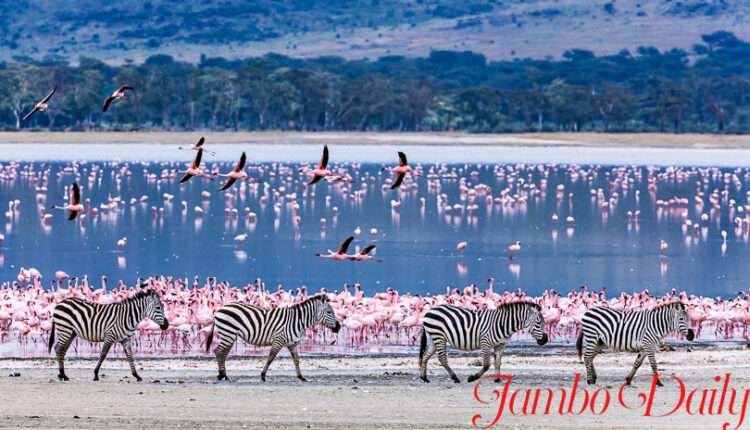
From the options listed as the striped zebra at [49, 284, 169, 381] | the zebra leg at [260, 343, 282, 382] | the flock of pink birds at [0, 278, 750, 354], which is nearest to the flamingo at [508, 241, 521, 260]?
the flock of pink birds at [0, 278, 750, 354]


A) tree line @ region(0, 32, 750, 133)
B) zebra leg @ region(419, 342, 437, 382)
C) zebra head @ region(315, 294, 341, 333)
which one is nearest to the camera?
zebra leg @ region(419, 342, 437, 382)

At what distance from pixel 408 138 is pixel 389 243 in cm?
7766

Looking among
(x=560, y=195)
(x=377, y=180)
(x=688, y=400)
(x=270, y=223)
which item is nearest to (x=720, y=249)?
(x=270, y=223)

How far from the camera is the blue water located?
2697 centimetres

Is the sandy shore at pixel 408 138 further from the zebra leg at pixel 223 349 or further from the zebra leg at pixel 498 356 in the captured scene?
the zebra leg at pixel 498 356

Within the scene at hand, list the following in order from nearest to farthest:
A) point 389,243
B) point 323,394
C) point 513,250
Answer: point 323,394 → point 513,250 → point 389,243

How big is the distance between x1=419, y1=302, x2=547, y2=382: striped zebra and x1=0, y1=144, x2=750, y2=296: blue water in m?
10.5

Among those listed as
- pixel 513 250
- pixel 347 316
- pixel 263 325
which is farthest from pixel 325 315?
pixel 513 250

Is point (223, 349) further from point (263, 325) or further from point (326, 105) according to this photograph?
point (326, 105)

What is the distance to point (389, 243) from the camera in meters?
33.6

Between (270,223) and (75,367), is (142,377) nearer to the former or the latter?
(75,367)

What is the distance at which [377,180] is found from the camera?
6184 cm

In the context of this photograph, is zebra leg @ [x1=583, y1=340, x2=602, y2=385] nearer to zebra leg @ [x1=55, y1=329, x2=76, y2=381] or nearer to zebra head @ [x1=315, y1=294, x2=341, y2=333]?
zebra head @ [x1=315, y1=294, x2=341, y2=333]

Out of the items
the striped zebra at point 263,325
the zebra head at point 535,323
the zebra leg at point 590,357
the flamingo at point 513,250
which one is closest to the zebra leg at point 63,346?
the striped zebra at point 263,325
